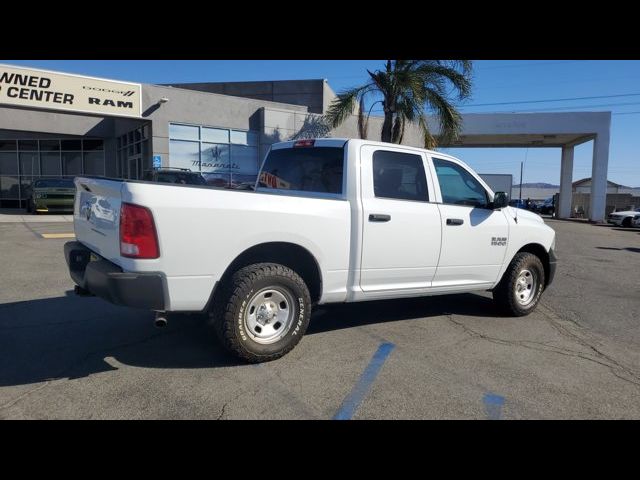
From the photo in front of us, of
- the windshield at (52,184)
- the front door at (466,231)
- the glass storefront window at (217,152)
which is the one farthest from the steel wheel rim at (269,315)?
the windshield at (52,184)

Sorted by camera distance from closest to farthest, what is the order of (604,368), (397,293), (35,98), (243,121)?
(604,368) < (397,293) < (35,98) < (243,121)

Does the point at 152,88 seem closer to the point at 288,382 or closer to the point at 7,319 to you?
the point at 7,319

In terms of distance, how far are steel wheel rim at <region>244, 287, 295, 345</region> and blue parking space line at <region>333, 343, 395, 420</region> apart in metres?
0.80

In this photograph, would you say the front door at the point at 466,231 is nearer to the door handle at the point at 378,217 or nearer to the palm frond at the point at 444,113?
the door handle at the point at 378,217

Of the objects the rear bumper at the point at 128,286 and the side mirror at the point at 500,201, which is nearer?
the rear bumper at the point at 128,286

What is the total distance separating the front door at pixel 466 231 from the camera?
17.7 feet

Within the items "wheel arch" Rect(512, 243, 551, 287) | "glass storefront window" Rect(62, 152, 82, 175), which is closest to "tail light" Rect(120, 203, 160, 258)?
"wheel arch" Rect(512, 243, 551, 287)

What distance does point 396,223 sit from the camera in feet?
16.1

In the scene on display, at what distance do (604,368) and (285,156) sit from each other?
379cm

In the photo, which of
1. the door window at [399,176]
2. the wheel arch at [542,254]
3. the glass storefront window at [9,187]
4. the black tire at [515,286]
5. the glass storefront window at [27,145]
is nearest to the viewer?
the door window at [399,176]

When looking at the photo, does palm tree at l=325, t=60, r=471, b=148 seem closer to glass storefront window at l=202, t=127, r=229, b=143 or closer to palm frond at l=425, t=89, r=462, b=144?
palm frond at l=425, t=89, r=462, b=144

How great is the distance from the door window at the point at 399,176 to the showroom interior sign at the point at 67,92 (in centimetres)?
1628

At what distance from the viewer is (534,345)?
16.8 feet
